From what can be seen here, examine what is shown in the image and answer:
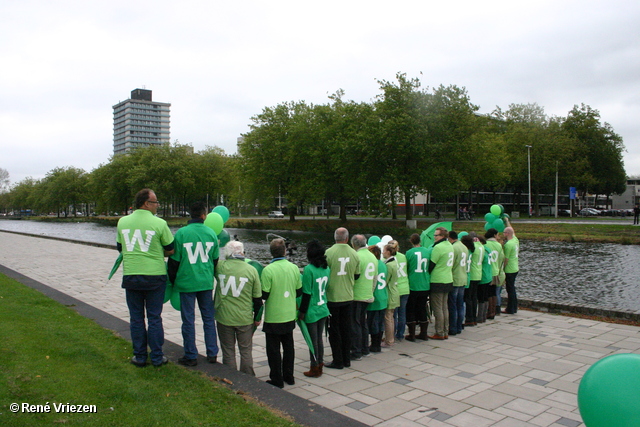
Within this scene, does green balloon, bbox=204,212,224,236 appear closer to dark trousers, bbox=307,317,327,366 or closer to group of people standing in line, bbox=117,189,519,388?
group of people standing in line, bbox=117,189,519,388

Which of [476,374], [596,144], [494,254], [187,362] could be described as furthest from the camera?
[596,144]

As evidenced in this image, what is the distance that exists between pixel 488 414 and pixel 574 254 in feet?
72.6

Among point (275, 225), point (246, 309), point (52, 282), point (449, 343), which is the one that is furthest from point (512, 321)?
point (275, 225)

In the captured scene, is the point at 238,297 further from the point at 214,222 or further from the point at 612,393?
the point at 612,393

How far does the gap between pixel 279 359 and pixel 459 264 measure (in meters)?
4.04

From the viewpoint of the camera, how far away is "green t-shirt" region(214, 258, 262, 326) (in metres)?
5.69

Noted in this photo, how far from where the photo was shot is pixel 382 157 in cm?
3997

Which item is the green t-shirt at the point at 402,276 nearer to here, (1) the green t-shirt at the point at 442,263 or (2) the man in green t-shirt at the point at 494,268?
(1) the green t-shirt at the point at 442,263

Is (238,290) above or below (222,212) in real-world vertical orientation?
below

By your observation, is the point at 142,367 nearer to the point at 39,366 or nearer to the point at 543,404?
the point at 39,366

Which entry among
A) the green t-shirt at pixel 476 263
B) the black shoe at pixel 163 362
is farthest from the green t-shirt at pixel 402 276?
the black shoe at pixel 163 362

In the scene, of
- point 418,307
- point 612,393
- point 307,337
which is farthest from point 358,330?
point 612,393

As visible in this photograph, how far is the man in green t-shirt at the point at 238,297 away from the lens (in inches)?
224

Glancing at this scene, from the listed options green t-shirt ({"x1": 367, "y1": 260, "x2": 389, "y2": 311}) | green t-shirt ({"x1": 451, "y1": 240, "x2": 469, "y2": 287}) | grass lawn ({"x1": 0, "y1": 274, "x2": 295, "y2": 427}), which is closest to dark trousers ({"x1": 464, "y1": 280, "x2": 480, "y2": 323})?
green t-shirt ({"x1": 451, "y1": 240, "x2": 469, "y2": 287})
